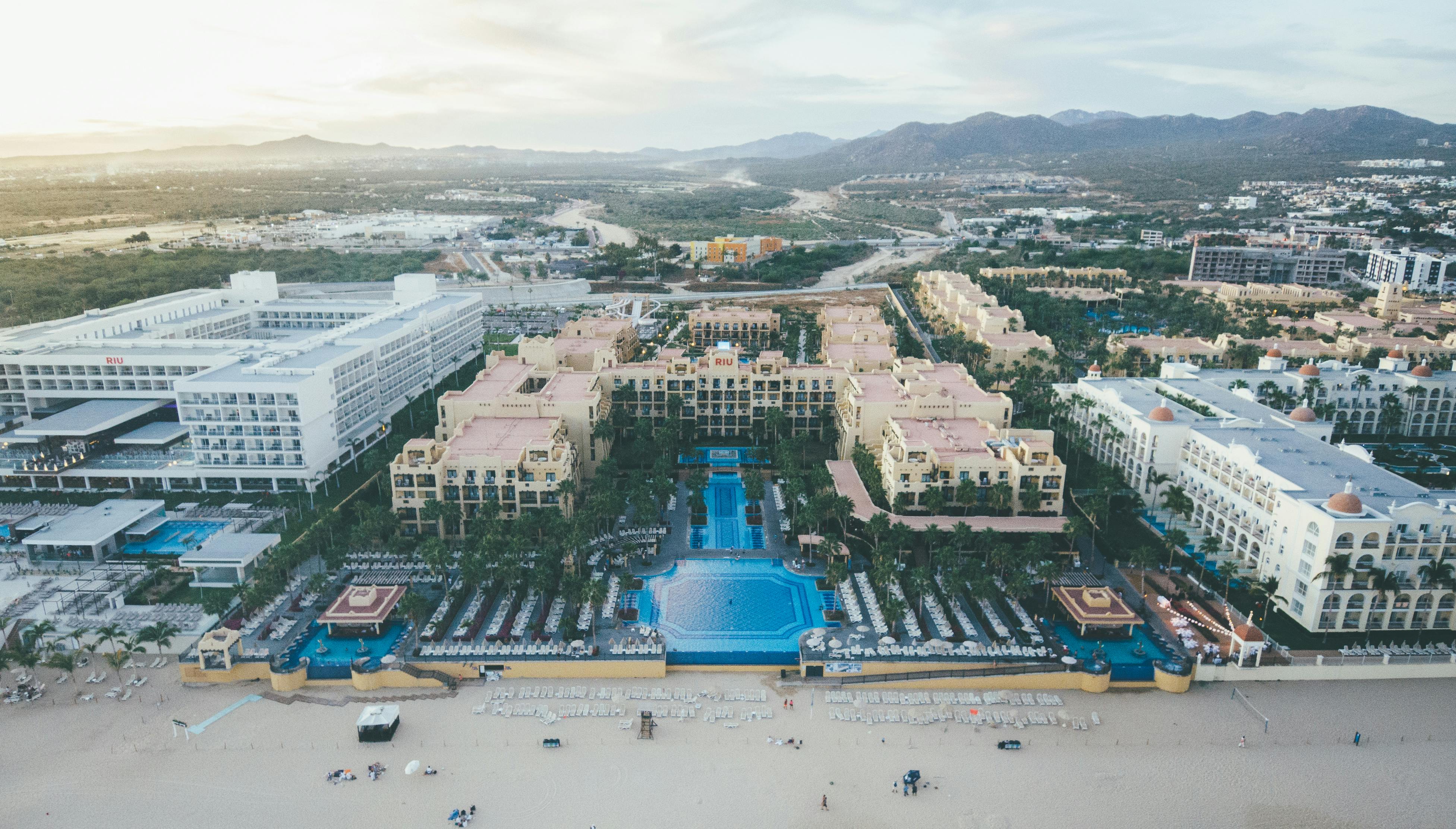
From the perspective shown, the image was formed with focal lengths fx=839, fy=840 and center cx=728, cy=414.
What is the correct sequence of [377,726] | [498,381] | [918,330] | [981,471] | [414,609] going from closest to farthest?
[377,726]
[414,609]
[981,471]
[498,381]
[918,330]

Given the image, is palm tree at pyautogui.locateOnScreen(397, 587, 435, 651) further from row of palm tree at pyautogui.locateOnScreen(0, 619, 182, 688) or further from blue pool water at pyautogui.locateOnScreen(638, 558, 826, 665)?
blue pool water at pyautogui.locateOnScreen(638, 558, 826, 665)

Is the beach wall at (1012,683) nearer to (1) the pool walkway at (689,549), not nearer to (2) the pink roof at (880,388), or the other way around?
(1) the pool walkway at (689,549)

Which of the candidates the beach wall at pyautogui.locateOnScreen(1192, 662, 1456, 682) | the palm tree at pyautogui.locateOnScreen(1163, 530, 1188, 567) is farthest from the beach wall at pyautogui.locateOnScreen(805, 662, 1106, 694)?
the palm tree at pyautogui.locateOnScreen(1163, 530, 1188, 567)

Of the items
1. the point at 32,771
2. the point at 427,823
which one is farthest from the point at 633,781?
the point at 32,771

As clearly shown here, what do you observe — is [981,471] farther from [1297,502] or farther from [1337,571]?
[1337,571]

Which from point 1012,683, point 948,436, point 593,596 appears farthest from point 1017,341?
point 593,596
